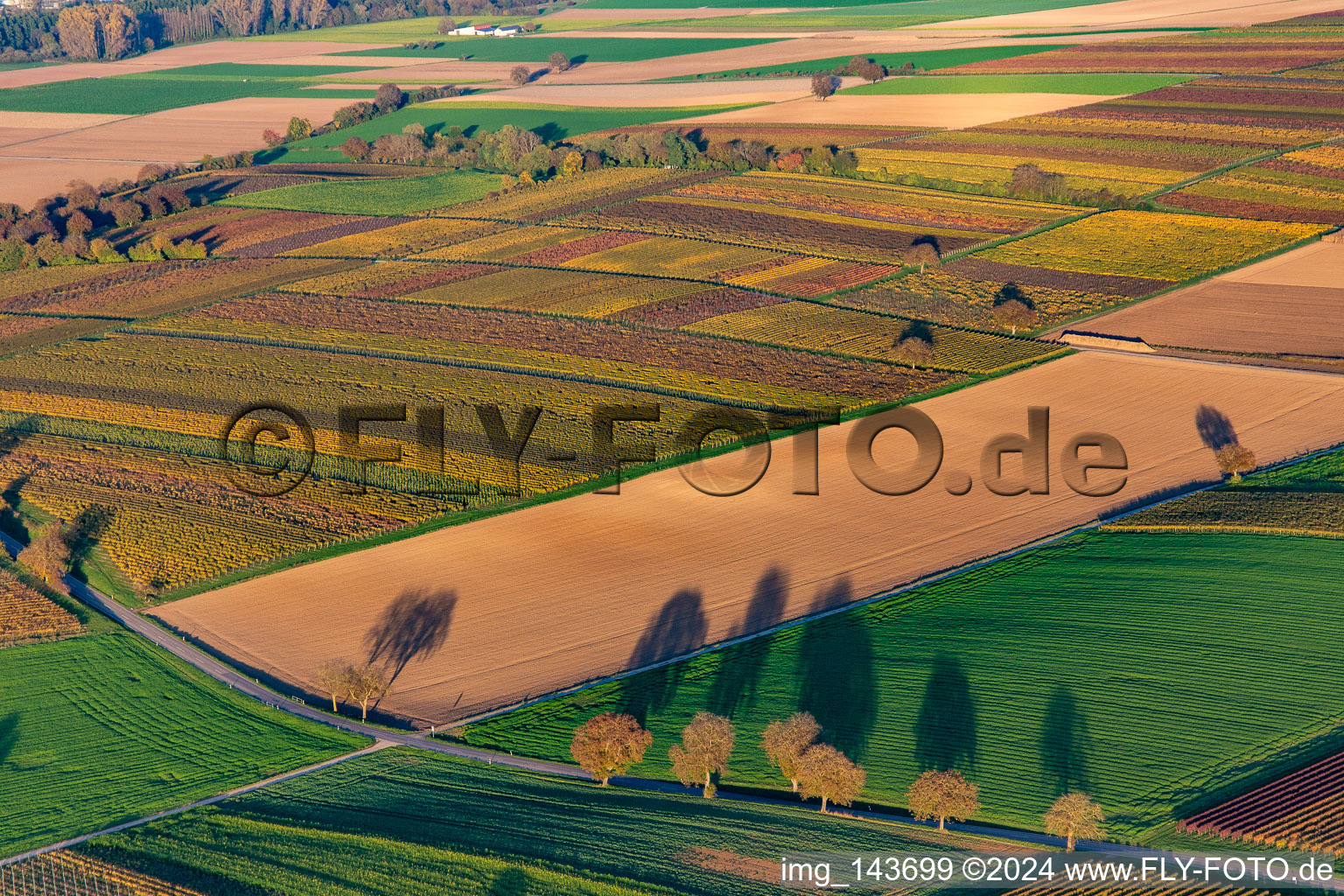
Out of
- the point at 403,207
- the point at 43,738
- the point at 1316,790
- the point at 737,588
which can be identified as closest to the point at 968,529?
the point at 737,588

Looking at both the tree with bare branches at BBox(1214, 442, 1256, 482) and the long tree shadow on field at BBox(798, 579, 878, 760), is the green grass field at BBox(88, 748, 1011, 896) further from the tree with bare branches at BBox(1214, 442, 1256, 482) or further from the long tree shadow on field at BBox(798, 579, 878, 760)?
the tree with bare branches at BBox(1214, 442, 1256, 482)

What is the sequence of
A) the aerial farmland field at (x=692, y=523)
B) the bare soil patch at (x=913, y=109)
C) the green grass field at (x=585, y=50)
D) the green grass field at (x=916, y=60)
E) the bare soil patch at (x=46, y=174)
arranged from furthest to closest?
the green grass field at (x=585, y=50) → the green grass field at (x=916, y=60) → the bare soil patch at (x=913, y=109) → the bare soil patch at (x=46, y=174) → the aerial farmland field at (x=692, y=523)

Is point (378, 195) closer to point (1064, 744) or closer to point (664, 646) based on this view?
point (664, 646)

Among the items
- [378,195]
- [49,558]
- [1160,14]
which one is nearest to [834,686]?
[49,558]

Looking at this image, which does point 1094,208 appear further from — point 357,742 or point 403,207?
point 357,742

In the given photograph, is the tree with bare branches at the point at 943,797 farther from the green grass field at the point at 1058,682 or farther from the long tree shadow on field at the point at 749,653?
the long tree shadow on field at the point at 749,653

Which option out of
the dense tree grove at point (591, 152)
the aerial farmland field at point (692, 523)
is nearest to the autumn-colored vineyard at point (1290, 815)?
the aerial farmland field at point (692, 523)

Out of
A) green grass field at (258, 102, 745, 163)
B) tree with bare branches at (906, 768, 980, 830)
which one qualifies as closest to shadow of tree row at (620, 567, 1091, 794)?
tree with bare branches at (906, 768, 980, 830)
